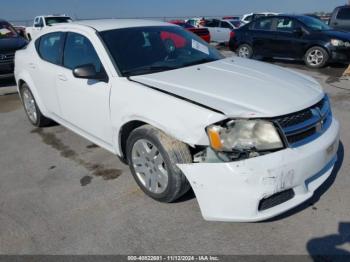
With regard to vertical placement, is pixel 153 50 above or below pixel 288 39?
above

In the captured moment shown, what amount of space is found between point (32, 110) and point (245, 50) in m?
8.28

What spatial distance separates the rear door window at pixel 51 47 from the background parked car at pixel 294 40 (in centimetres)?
786

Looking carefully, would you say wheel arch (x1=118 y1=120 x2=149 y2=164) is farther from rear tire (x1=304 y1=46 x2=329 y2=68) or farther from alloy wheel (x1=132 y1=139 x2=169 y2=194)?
rear tire (x1=304 y1=46 x2=329 y2=68)

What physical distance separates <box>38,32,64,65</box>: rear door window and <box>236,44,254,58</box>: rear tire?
8.17m

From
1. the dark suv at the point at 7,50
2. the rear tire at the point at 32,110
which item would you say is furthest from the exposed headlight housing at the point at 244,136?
the dark suv at the point at 7,50

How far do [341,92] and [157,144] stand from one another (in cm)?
565

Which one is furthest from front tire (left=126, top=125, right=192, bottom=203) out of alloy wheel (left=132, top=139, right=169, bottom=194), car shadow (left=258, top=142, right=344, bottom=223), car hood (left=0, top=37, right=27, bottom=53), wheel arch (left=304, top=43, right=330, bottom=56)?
wheel arch (left=304, top=43, right=330, bottom=56)

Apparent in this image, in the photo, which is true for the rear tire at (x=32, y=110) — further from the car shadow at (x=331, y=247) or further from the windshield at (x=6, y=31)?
the windshield at (x=6, y=31)

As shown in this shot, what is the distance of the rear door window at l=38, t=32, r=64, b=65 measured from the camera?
4.28 m

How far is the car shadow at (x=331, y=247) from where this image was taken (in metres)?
2.49

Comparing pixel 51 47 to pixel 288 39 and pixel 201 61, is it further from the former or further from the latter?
pixel 288 39

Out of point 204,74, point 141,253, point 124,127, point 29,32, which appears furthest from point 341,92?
point 29,32

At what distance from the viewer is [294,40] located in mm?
10281

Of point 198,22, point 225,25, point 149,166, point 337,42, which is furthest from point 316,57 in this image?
point 198,22
